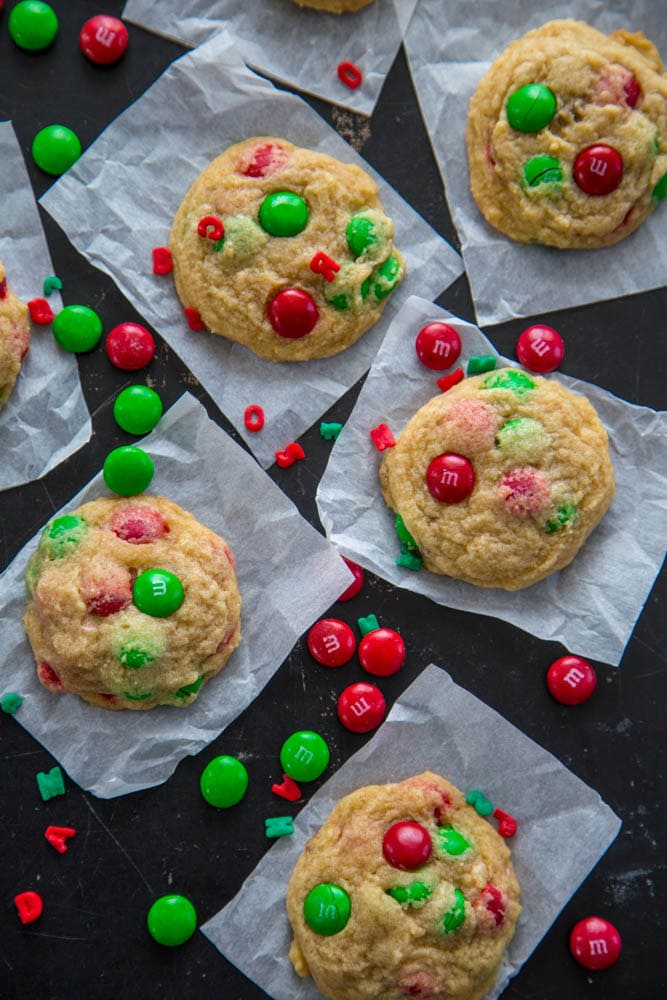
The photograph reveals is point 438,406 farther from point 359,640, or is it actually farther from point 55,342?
point 55,342

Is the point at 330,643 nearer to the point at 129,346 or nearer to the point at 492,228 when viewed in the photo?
the point at 129,346

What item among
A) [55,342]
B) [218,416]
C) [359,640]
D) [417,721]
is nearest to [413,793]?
[417,721]

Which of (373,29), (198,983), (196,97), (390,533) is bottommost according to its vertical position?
(198,983)

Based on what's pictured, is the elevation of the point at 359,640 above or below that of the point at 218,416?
below

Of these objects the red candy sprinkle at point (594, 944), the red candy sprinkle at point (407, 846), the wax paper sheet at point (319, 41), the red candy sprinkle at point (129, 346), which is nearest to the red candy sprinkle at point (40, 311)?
the red candy sprinkle at point (129, 346)

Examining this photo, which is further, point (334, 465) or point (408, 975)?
point (334, 465)

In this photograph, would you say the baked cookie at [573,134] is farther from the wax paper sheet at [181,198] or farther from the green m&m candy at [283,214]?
the green m&m candy at [283,214]
